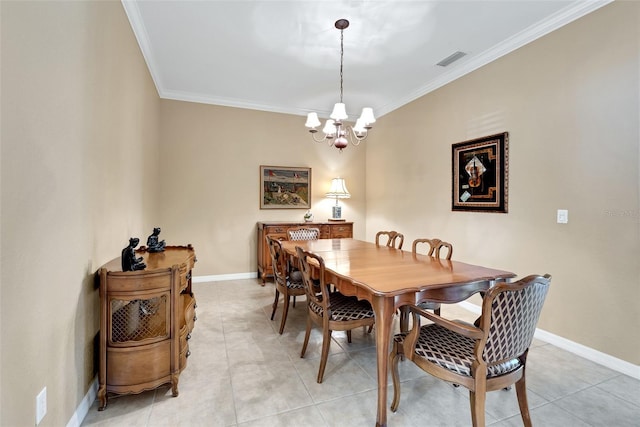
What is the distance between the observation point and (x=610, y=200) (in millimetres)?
2408

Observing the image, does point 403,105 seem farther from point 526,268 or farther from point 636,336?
point 636,336

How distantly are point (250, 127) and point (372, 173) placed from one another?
2.34 meters

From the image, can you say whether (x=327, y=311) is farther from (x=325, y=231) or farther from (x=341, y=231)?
(x=341, y=231)

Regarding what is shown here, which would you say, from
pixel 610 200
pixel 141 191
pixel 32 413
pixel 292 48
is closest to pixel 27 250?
pixel 32 413

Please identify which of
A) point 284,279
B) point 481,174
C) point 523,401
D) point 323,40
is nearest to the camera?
point 523,401

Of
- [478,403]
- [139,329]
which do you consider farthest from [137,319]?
[478,403]

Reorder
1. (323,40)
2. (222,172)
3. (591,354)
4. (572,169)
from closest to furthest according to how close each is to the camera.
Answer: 1. (591,354)
2. (572,169)
3. (323,40)
4. (222,172)

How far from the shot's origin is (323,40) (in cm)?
315

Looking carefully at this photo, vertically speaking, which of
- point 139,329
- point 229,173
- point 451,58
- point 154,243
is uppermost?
point 451,58

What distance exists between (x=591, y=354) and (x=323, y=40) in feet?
12.4

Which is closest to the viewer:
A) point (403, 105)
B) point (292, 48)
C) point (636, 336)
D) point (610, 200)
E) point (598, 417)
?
point (598, 417)

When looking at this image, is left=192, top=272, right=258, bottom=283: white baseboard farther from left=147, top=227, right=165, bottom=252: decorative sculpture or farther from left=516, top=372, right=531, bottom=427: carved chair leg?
left=516, top=372, right=531, bottom=427: carved chair leg

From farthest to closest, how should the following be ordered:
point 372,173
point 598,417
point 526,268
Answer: point 372,173, point 526,268, point 598,417

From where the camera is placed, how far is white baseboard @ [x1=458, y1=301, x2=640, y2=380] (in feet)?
7.45
